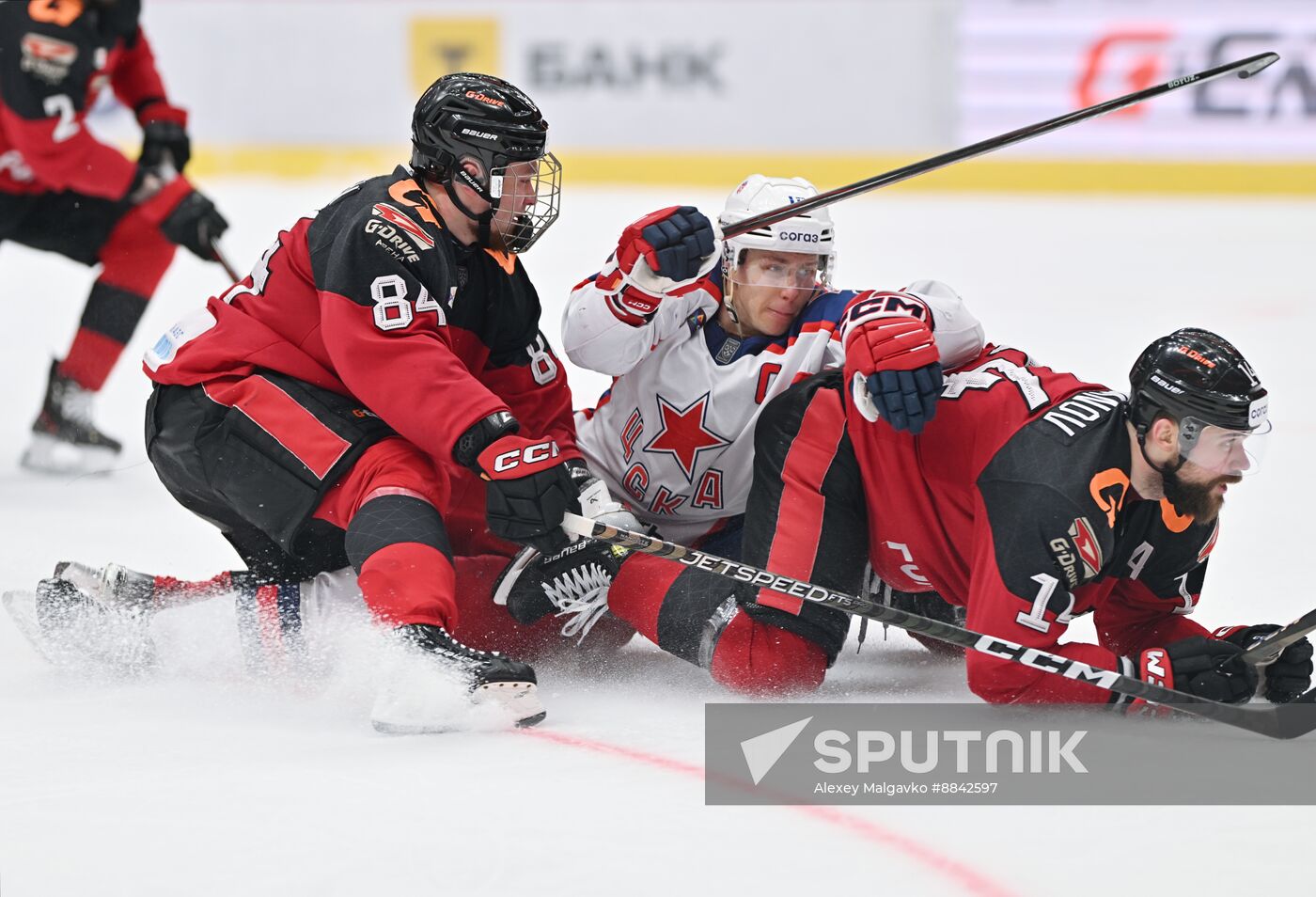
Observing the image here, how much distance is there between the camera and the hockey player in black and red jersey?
7.45ft

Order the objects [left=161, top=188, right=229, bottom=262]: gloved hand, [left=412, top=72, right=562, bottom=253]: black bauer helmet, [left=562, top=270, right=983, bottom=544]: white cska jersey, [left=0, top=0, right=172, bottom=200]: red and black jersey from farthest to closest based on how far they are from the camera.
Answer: [left=161, top=188, right=229, bottom=262]: gloved hand → [left=0, top=0, right=172, bottom=200]: red and black jersey → [left=562, top=270, right=983, bottom=544]: white cska jersey → [left=412, top=72, right=562, bottom=253]: black bauer helmet

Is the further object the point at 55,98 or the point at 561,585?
the point at 55,98

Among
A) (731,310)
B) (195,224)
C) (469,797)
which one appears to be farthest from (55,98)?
(469,797)

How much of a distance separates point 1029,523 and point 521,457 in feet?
2.46

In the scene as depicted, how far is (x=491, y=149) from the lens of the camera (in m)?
2.58

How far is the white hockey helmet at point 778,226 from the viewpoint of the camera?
279 cm

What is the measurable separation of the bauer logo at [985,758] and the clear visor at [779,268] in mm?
769

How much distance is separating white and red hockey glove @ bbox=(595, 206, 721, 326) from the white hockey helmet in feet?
0.33

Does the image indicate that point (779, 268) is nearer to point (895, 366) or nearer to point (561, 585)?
point (895, 366)

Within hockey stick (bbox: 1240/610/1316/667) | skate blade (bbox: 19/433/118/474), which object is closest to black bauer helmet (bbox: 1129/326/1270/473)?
hockey stick (bbox: 1240/610/1316/667)

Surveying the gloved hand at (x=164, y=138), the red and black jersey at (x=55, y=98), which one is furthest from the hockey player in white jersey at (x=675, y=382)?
the gloved hand at (x=164, y=138)

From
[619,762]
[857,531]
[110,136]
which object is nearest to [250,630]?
[619,762]

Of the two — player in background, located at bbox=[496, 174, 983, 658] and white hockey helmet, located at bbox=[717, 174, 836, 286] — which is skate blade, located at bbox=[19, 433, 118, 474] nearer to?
player in background, located at bbox=[496, 174, 983, 658]

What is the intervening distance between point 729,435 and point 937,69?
20.0 feet
